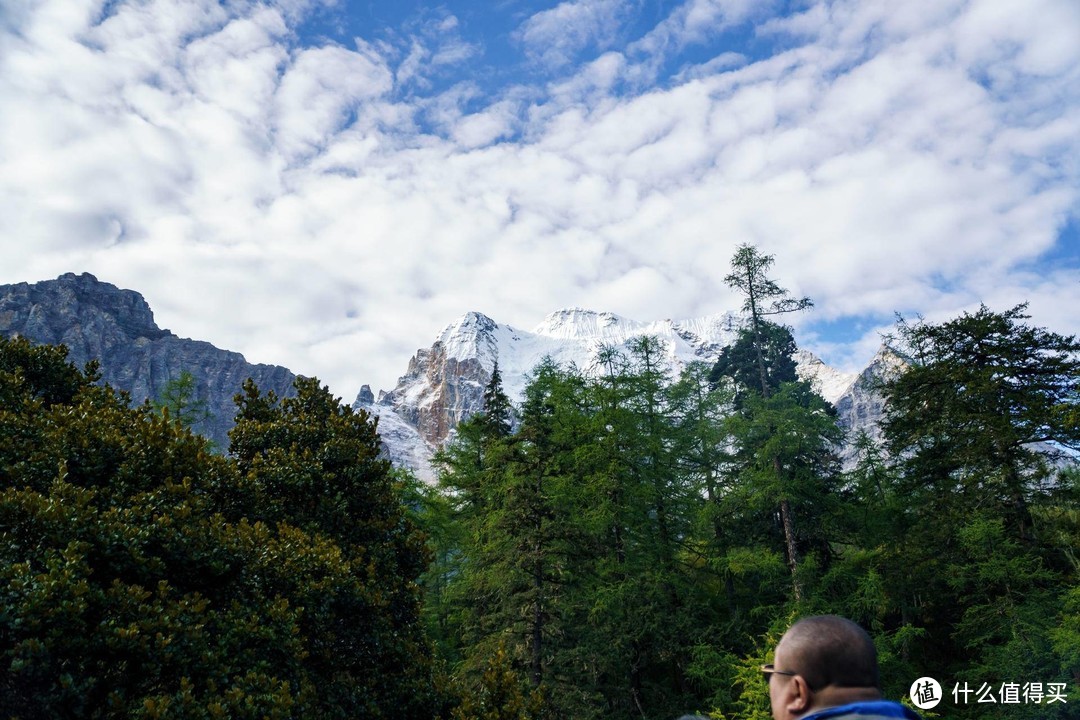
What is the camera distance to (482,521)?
62.4 ft

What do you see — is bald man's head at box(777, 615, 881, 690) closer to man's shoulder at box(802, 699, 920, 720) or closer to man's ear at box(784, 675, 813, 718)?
man's ear at box(784, 675, 813, 718)

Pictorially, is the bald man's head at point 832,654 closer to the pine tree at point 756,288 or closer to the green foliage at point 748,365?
the pine tree at point 756,288

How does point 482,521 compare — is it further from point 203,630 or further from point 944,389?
point 944,389

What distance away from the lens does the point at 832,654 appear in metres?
2.00

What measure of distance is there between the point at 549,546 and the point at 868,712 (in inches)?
520

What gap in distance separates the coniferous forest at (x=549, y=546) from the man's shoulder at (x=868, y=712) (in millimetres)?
5517

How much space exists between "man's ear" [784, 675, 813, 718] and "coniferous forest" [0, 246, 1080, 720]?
5341 millimetres

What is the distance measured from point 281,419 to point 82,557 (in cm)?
442

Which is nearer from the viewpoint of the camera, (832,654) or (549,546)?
(832,654)

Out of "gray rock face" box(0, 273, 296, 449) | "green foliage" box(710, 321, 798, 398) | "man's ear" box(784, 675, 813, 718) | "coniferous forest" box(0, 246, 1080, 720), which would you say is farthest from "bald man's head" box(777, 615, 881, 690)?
"gray rock face" box(0, 273, 296, 449)

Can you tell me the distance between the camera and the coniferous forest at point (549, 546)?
18.4ft

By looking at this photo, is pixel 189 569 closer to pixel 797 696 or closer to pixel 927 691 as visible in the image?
pixel 797 696

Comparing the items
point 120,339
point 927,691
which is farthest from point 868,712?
point 120,339

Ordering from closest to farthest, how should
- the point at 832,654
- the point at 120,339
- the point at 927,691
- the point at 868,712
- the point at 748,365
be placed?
the point at 868,712
the point at 832,654
the point at 927,691
the point at 748,365
the point at 120,339
